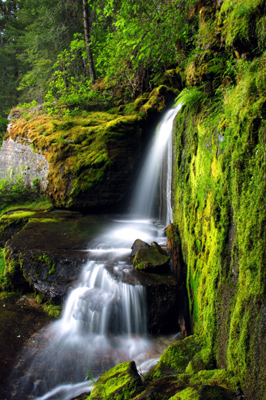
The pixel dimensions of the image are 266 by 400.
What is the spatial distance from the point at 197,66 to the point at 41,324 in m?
5.47

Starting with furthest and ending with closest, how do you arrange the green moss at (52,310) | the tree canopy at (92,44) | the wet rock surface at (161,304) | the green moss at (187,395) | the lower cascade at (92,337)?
the tree canopy at (92,44) < the green moss at (52,310) < the wet rock surface at (161,304) < the lower cascade at (92,337) < the green moss at (187,395)

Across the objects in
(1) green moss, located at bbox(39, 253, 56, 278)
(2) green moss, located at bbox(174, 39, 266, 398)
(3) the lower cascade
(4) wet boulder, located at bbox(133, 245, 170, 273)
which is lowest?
(3) the lower cascade

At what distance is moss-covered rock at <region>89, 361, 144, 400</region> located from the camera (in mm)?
2389

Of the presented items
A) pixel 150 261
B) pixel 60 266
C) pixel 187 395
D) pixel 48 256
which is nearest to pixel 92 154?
pixel 48 256

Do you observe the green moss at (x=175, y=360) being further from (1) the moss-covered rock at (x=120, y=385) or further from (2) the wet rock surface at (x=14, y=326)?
(2) the wet rock surface at (x=14, y=326)

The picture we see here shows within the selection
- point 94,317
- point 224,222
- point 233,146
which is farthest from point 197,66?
point 94,317

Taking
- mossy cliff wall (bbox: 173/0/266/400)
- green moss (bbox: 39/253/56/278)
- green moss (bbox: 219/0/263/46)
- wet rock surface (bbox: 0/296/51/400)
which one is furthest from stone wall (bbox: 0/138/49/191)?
green moss (bbox: 219/0/263/46)

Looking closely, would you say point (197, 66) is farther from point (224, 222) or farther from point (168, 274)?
point (168, 274)

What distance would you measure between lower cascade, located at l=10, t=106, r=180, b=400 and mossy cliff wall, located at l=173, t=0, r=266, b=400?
3.64 feet

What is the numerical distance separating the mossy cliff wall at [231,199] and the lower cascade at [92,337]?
3.64 feet

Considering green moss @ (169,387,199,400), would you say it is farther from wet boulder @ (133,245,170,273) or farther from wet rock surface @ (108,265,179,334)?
wet boulder @ (133,245,170,273)

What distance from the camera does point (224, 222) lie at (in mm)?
2824

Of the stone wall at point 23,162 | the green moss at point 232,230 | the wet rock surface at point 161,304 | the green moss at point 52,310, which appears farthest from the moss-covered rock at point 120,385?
the stone wall at point 23,162

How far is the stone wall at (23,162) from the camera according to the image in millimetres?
10203
